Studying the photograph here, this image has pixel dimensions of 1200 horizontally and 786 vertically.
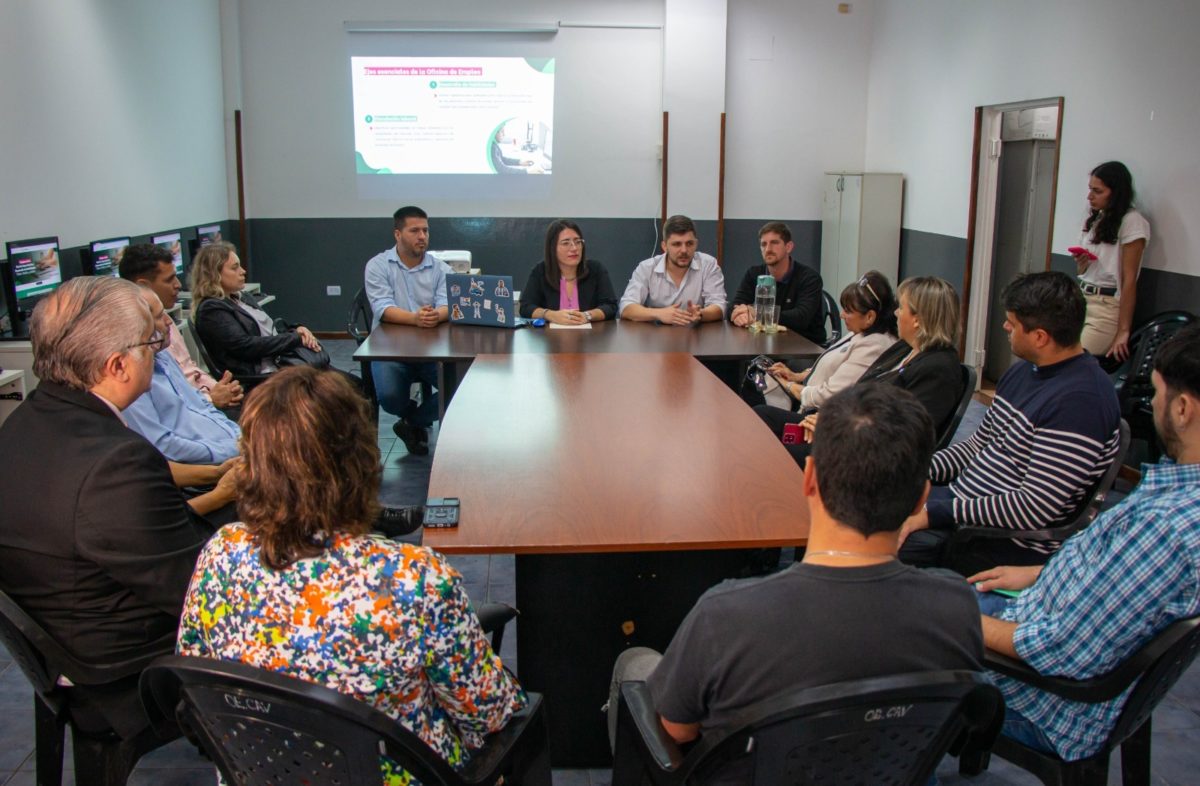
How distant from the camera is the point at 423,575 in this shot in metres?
1.39

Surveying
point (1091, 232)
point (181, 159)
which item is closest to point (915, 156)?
point (1091, 232)

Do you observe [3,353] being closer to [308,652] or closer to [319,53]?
[308,652]

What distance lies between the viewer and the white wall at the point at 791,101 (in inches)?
334

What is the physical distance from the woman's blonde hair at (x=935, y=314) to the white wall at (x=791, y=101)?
5858 millimetres

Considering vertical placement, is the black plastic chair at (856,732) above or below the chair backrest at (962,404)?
below

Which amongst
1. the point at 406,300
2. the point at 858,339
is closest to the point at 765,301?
the point at 858,339

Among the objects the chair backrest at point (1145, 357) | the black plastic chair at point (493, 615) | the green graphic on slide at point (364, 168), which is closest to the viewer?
the black plastic chair at point (493, 615)

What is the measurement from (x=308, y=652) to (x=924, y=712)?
831 millimetres

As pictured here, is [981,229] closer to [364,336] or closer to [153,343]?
[364,336]

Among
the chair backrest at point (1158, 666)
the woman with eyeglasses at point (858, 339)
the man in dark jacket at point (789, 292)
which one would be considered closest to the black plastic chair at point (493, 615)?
the chair backrest at point (1158, 666)

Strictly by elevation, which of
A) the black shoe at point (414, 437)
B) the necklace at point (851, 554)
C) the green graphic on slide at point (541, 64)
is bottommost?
the black shoe at point (414, 437)

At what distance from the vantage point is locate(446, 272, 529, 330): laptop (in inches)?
183

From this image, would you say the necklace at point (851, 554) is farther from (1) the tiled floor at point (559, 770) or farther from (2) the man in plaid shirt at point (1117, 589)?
(1) the tiled floor at point (559, 770)

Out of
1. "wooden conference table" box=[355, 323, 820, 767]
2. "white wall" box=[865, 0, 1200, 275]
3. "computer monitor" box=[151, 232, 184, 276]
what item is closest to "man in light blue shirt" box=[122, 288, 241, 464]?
"wooden conference table" box=[355, 323, 820, 767]
